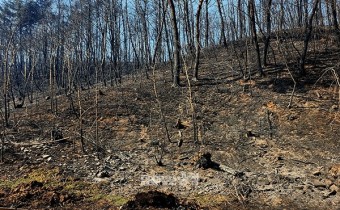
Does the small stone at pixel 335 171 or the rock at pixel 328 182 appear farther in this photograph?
the small stone at pixel 335 171

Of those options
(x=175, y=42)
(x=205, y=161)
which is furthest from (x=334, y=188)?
(x=175, y=42)

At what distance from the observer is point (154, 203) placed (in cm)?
700

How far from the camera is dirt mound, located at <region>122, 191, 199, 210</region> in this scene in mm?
6916

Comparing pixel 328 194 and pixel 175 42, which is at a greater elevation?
pixel 175 42

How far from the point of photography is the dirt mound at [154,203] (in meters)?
6.92

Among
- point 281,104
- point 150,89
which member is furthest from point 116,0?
point 281,104

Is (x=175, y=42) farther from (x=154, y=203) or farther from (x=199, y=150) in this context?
(x=154, y=203)

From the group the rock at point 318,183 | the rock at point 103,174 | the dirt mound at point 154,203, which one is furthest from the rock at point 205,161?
the rock at point 318,183

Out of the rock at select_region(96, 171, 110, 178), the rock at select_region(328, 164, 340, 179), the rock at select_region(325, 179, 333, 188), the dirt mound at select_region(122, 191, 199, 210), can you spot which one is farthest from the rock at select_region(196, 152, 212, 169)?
the rock at select_region(328, 164, 340, 179)

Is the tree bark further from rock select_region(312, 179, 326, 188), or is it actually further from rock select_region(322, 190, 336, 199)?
rock select_region(322, 190, 336, 199)

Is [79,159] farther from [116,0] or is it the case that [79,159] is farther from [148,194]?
[116,0]

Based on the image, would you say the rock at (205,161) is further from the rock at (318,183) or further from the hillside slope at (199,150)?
the rock at (318,183)

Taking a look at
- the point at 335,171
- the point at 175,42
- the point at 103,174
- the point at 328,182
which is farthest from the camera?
the point at 175,42

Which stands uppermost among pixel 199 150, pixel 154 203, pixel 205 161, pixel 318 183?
pixel 199 150
